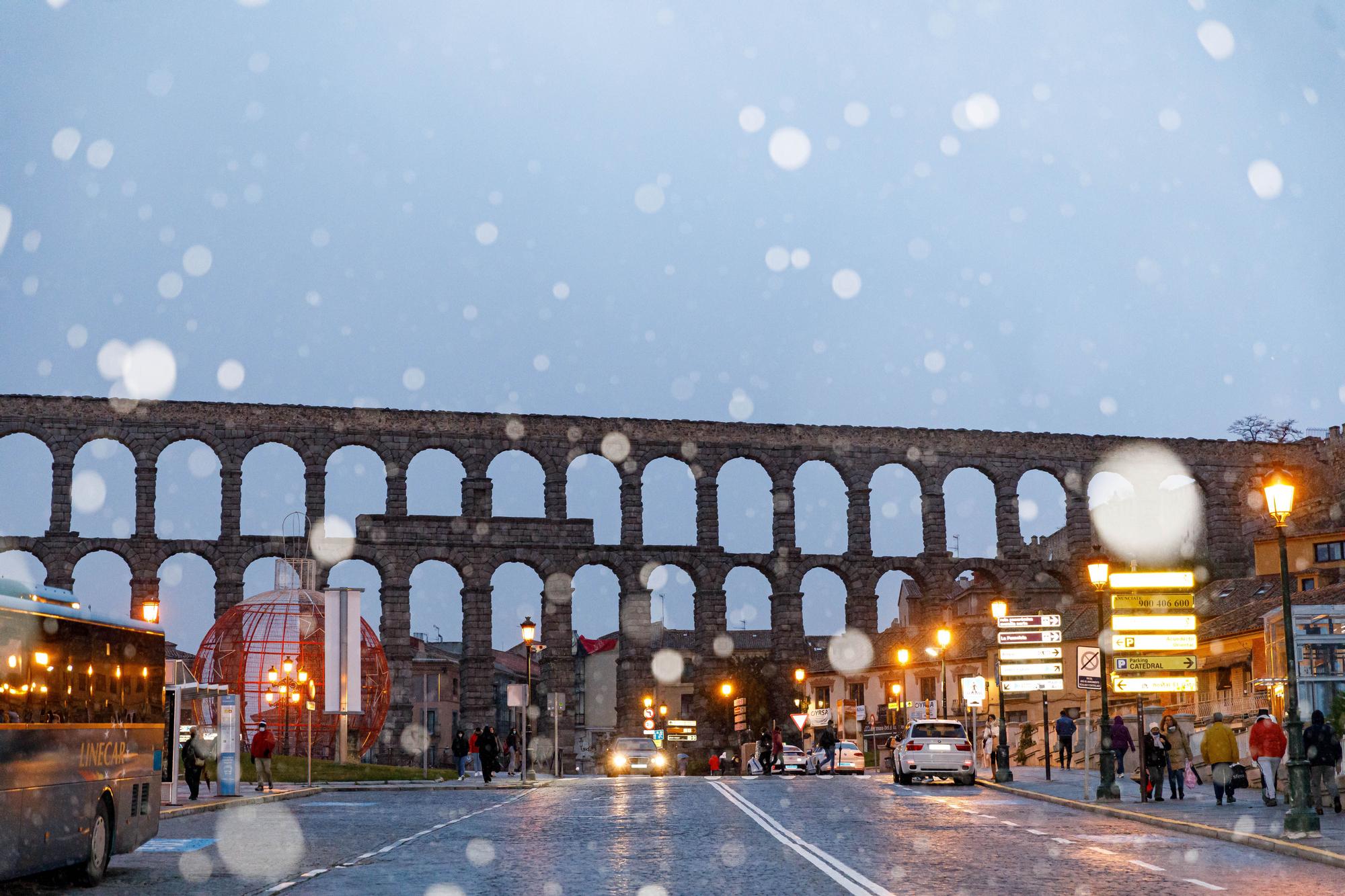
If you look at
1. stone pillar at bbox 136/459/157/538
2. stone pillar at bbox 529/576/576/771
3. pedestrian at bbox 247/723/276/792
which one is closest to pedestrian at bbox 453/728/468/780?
pedestrian at bbox 247/723/276/792

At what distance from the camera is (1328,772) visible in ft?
78.0

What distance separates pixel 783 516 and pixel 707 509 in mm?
Result: 3826

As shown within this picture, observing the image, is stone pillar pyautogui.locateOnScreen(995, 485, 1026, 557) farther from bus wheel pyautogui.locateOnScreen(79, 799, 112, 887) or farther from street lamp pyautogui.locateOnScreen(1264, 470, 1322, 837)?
bus wheel pyautogui.locateOnScreen(79, 799, 112, 887)

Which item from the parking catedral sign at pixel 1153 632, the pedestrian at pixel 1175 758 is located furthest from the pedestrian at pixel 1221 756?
the parking catedral sign at pixel 1153 632

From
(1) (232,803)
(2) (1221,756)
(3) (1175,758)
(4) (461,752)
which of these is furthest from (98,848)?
(4) (461,752)

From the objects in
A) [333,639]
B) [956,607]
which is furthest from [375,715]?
[956,607]

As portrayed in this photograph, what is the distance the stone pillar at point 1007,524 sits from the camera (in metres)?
77.3

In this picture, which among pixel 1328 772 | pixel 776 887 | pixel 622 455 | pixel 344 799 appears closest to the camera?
pixel 776 887

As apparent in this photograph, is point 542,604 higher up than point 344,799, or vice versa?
point 542,604

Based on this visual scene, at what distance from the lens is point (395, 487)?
72938 millimetres

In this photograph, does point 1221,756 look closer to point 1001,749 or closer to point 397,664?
point 1001,749

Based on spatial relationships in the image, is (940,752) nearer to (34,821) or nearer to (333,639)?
(333,639)

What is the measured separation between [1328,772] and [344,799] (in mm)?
20232

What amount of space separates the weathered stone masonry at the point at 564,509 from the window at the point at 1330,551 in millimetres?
5858
